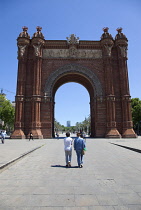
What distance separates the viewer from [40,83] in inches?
1305

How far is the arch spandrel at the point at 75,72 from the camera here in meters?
33.5

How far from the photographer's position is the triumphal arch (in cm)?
3172

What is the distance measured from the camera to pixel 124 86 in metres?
32.8

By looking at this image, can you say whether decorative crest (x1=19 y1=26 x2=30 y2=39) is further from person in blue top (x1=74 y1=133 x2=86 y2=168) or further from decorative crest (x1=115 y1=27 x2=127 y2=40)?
person in blue top (x1=74 y1=133 x2=86 y2=168)

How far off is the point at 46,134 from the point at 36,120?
10.7 feet

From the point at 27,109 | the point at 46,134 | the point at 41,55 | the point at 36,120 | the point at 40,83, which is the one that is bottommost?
the point at 46,134

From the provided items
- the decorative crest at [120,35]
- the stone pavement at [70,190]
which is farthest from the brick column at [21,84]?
the stone pavement at [70,190]

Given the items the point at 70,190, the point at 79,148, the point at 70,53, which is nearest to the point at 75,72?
the point at 70,53

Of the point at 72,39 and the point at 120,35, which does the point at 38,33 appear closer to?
the point at 72,39

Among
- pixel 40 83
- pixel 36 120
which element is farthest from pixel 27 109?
pixel 40 83

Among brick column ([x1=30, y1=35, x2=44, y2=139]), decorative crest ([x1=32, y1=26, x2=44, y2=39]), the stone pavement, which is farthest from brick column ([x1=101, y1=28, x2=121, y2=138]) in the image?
the stone pavement

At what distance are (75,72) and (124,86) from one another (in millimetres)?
9647

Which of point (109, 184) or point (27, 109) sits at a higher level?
point (27, 109)

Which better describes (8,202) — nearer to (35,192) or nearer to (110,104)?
(35,192)
